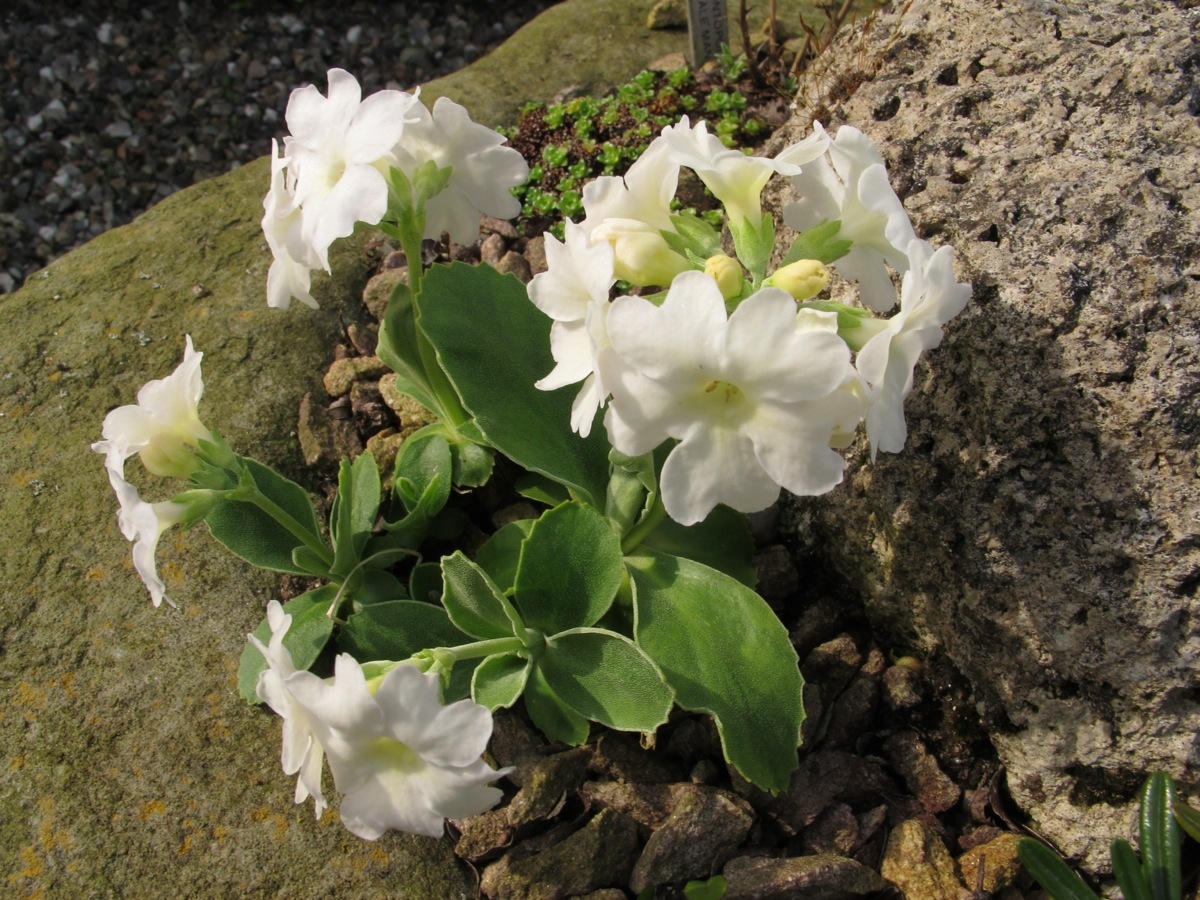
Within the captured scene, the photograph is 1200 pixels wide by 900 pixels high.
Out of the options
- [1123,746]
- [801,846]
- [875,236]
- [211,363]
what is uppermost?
[875,236]

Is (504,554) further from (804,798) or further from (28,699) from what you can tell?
(28,699)

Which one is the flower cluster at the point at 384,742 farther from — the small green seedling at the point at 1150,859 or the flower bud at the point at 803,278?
the small green seedling at the point at 1150,859

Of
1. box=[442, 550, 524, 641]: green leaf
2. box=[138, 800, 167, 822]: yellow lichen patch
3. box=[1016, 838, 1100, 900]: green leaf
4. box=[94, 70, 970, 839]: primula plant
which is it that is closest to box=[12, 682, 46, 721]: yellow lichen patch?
box=[138, 800, 167, 822]: yellow lichen patch

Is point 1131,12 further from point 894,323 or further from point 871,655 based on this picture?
point 871,655

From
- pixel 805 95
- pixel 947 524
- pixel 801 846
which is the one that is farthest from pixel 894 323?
pixel 805 95

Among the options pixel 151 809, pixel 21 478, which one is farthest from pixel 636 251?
pixel 21 478

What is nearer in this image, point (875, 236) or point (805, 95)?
point (875, 236)

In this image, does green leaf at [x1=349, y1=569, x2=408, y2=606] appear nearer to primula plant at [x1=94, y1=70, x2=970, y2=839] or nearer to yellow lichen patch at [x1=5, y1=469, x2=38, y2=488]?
primula plant at [x1=94, y1=70, x2=970, y2=839]
